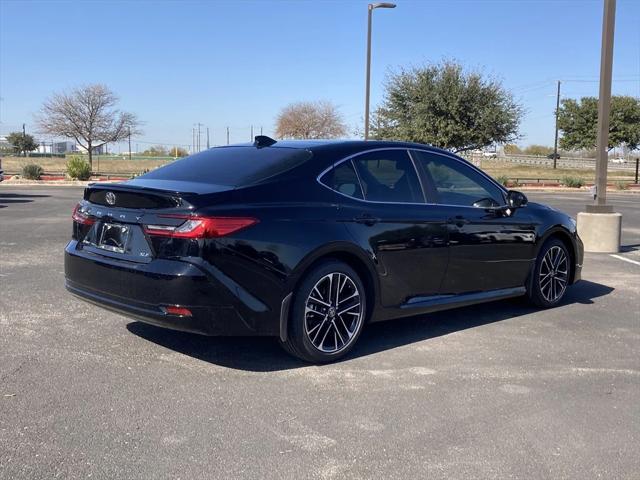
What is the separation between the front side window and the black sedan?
0.04 ft

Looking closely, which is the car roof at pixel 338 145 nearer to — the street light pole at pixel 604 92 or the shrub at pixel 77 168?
the street light pole at pixel 604 92

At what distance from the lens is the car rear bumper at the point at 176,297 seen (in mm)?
4195

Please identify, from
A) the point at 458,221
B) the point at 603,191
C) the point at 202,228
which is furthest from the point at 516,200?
the point at 603,191

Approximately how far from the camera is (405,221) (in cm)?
521

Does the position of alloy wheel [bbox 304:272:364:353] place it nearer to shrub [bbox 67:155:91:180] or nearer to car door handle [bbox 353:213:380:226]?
car door handle [bbox 353:213:380:226]

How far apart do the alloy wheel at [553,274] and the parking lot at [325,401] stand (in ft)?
1.13

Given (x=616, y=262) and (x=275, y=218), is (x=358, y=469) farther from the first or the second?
(x=616, y=262)

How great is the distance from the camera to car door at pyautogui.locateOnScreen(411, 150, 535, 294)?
223 inches

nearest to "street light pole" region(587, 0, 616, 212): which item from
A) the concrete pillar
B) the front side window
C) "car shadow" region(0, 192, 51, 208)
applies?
the concrete pillar

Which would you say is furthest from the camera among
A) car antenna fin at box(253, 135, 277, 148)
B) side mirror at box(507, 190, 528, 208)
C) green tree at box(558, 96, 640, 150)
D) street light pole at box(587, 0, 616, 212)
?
green tree at box(558, 96, 640, 150)

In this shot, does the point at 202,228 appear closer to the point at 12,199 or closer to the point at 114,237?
the point at 114,237

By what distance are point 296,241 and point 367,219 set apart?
722 millimetres

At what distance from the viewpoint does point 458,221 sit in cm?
567

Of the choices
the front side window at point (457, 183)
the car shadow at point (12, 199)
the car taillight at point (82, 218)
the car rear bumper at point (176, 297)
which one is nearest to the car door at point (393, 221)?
the front side window at point (457, 183)
